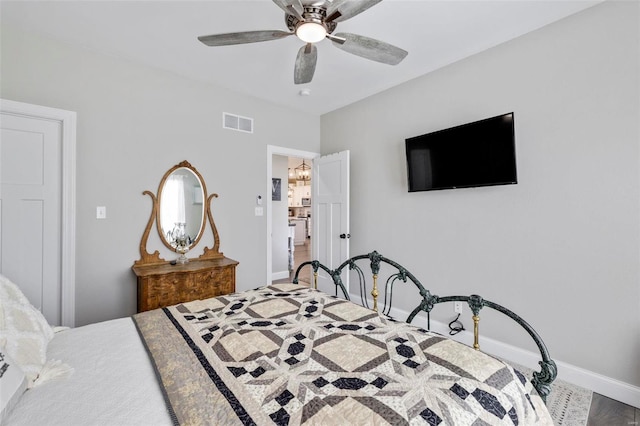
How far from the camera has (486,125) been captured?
252 cm

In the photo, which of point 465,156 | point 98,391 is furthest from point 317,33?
point 98,391

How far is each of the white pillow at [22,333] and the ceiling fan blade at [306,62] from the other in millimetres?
1986

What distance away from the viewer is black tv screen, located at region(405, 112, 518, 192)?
2418 mm

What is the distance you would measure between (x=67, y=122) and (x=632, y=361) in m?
4.61

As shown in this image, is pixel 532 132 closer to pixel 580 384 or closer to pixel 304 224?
pixel 580 384

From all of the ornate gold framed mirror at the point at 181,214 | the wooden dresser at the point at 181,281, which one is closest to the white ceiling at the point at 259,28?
the ornate gold framed mirror at the point at 181,214

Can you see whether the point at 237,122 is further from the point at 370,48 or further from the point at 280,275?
the point at 280,275

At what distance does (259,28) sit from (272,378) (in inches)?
95.9

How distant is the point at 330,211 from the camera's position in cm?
→ 403

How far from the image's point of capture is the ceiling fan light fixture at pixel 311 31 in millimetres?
1642

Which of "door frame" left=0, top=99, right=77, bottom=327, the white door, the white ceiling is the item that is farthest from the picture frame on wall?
"door frame" left=0, top=99, right=77, bottom=327

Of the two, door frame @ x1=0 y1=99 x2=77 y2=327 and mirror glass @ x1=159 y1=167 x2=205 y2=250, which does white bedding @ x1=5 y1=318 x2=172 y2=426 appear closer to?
door frame @ x1=0 y1=99 x2=77 y2=327

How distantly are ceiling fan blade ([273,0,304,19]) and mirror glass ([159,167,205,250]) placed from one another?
A: 2.16 m

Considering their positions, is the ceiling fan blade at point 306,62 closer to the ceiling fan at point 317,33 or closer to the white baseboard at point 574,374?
the ceiling fan at point 317,33
